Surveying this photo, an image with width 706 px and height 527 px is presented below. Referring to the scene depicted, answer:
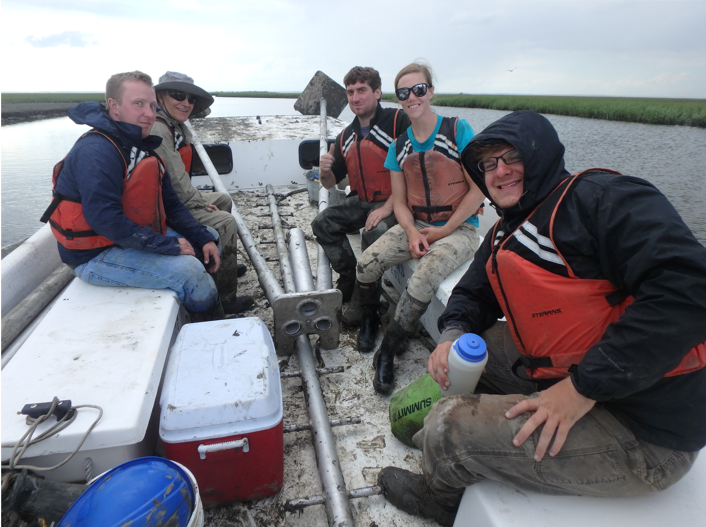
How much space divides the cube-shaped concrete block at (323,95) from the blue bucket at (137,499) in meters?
7.79

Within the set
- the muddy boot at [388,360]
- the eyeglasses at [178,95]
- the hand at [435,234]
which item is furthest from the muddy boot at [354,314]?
the eyeglasses at [178,95]

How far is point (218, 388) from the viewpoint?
5.55 ft

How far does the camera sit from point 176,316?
7.66 feet

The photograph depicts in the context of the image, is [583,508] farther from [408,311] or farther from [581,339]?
[408,311]

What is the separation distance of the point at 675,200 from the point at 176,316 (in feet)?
23.3

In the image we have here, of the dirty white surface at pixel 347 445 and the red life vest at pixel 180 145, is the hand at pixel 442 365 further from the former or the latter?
the red life vest at pixel 180 145

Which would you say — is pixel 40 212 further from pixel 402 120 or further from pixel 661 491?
pixel 661 491

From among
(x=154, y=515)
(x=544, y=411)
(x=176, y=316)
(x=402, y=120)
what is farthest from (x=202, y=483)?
(x=402, y=120)

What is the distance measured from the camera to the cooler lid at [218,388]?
161cm

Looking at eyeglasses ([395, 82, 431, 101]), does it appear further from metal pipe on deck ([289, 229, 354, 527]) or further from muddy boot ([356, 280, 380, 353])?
metal pipe on deck ([289, 229, 354, 527])

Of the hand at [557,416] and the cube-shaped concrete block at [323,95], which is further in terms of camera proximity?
the cube-shaped concrete block at [323,95]

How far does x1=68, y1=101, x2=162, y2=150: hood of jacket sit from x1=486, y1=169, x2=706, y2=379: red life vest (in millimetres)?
2171

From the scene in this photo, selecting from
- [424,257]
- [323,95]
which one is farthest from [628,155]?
[424,257]

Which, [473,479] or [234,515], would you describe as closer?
[473,479]
